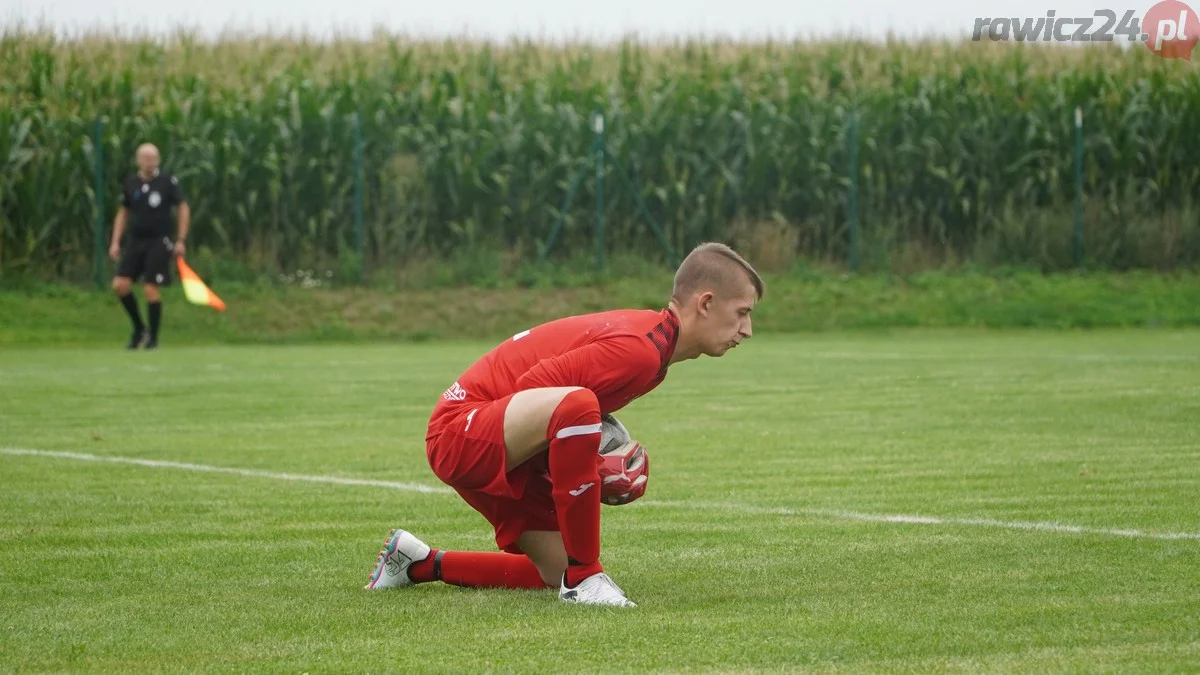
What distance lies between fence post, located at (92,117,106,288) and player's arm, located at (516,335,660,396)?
839 inches

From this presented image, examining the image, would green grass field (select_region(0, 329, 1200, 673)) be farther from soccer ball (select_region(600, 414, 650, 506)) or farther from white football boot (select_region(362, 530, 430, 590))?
soccer ball (select_region(600, 414, 650, 506))

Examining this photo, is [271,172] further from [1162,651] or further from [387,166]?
[1162,651]

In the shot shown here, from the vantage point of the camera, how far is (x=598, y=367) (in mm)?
5742

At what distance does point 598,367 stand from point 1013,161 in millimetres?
25393

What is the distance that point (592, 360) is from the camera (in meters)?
5.75

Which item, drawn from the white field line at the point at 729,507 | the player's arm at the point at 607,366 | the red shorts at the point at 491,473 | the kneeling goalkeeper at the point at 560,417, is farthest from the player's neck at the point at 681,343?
the white field line at the point at 729,507

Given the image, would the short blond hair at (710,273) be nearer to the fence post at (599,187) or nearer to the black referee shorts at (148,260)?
the black referee shorts at (148,260)

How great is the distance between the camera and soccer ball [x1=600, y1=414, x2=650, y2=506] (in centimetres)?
589

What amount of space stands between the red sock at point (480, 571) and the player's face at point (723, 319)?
108cm

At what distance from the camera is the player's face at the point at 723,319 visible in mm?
5789

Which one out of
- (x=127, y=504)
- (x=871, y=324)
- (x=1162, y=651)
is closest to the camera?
(x=1162, y=651)

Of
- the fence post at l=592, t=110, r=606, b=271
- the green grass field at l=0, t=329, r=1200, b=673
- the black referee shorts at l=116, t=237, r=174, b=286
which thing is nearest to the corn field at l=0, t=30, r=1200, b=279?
the fence post at l=592, t=110, r=606, b=271

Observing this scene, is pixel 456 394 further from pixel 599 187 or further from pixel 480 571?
pixel 599 187

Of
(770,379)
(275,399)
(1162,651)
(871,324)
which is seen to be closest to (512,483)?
(1162,651)
